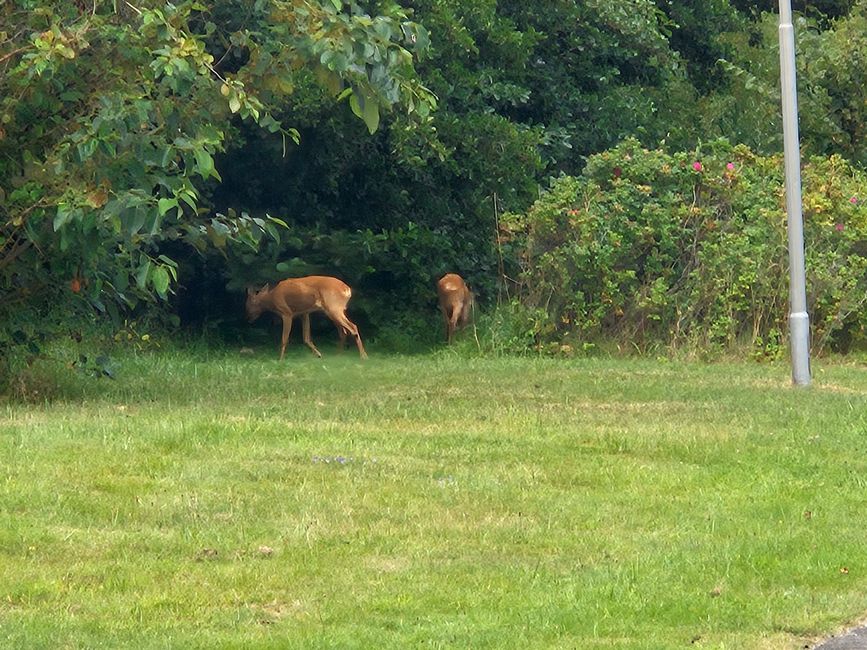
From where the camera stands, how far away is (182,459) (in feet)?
32.5

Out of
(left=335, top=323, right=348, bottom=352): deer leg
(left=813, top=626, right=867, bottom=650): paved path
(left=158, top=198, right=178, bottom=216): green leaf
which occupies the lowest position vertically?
(left=813, top=626, right=867, bottom=650): paved path

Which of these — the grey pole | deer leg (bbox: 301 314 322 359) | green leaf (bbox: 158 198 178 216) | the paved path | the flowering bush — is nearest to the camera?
the paved path

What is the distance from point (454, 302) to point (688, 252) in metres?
2.84

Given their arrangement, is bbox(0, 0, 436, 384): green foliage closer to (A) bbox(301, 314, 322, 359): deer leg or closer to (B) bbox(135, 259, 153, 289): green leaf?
(B) bbox(135, 259, 153, 289): green leaf

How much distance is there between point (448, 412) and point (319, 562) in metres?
5.03

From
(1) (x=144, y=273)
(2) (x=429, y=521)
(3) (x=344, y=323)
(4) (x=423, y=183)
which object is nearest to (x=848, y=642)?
(2) (x=429, y=521)

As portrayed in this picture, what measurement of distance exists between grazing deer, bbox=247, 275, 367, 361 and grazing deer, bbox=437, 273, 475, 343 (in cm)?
117

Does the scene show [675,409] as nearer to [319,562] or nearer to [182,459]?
[182,459]

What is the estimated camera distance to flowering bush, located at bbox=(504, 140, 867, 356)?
1855 centimetres

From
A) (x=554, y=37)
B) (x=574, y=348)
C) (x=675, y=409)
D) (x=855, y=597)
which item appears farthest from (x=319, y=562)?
(x=554, y=37)

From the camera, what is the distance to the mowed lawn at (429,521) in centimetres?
669

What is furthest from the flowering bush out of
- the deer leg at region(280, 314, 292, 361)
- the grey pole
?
the grey pole

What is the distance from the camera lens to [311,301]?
1962 centimetres

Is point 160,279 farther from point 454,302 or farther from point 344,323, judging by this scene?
point 454,302
